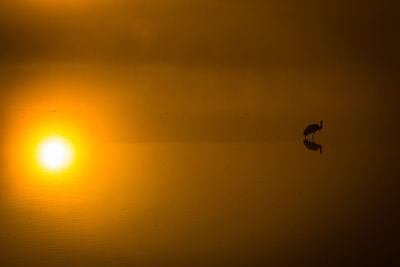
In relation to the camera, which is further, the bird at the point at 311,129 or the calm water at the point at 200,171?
the bird at the point at 311,129

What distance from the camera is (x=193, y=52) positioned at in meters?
1.69

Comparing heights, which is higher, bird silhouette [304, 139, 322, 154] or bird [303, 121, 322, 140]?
bird [303, 121, 322, 140]

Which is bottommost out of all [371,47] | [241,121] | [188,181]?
[188,181]

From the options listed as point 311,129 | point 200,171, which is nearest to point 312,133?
point 311,129

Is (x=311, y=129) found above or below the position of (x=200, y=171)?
above

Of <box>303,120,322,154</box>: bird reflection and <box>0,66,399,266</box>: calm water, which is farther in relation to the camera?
<box>303,120,322,154</box>: bird reflection

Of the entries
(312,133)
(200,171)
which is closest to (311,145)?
(312,133)

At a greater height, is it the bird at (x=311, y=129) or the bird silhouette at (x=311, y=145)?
the bird at (x=311, y=129)

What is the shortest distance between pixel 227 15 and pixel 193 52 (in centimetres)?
23

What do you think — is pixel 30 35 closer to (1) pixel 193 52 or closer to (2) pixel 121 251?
(1) pixel 193 52

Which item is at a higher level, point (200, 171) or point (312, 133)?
point (312, 133)

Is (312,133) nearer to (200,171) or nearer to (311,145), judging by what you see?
(311,145)

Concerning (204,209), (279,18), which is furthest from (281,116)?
(204,209)

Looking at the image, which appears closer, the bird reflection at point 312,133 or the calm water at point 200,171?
the calm water at point 200,171
